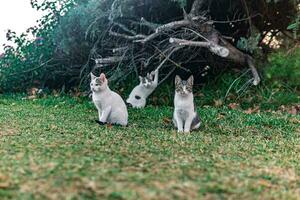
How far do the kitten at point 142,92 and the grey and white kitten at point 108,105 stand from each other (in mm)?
1497

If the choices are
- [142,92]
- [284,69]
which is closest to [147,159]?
[142,92]

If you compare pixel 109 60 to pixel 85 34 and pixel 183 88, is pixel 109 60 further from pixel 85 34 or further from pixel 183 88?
pixel 183 88

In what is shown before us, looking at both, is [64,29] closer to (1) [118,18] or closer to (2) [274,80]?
(1) [118,18]

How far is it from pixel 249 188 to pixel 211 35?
4590mm

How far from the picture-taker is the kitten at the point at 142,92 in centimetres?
586

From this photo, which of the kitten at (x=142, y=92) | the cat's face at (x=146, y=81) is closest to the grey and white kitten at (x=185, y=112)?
the kitten at (x=142, y=92)

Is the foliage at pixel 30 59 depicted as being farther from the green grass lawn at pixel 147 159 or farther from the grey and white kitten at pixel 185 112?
the grey and white kitten at pixel 185 112

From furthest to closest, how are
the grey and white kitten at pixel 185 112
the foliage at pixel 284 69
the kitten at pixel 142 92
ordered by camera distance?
the foliage at pixel 284 69
the kitten at pixel 142 92
the grey and white kitten at pixel 185 112

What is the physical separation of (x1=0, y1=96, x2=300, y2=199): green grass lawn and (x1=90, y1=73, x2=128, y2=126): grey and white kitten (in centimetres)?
13

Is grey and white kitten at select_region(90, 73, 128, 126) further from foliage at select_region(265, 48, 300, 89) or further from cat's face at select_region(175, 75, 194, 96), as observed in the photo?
foliage at select_region(265, 48, 300, 89)

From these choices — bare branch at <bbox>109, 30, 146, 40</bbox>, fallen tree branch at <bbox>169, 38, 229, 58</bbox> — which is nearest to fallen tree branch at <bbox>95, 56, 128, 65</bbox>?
bare branch at <bbox>109, 30, 146, 40</bbox>

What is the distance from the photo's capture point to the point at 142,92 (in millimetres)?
5953

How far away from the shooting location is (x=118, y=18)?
6.90 meters

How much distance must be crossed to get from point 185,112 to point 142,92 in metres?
2.01
